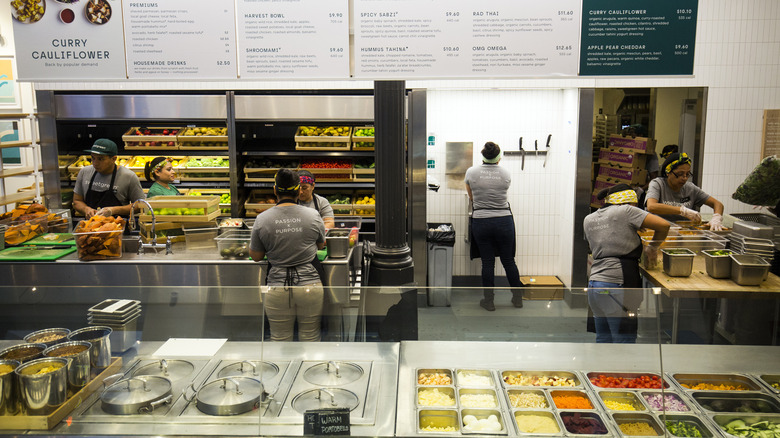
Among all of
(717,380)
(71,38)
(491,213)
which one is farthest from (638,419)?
(491,213)

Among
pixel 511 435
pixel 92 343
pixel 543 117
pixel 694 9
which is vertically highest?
pixel 694 9

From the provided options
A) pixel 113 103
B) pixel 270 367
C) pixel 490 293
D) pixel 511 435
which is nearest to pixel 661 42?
pixel 490 293

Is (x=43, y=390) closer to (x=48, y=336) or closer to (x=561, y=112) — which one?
(x=48, y=336)

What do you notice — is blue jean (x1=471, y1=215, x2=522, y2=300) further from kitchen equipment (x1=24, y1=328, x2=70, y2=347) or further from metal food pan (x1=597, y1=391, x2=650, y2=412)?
kitchen equipment (x1=24, y1=328, x2=70, y2=347)

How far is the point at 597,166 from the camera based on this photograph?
7.77 metres

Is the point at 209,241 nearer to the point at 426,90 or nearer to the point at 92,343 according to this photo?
the point at 92,343

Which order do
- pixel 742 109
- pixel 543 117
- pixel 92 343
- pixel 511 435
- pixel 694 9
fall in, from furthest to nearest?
pixel 543 117 < pixel 742 109 < pixel 694 9 < pixel 92 343 < pixel 511 435

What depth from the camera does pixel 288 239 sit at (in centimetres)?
423

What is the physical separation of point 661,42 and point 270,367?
9.69 feet

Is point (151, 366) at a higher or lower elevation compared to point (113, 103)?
lower

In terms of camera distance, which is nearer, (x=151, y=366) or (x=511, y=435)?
(x=511, y=435)

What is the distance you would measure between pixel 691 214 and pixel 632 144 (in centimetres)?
220

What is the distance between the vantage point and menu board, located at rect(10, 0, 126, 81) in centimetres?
373

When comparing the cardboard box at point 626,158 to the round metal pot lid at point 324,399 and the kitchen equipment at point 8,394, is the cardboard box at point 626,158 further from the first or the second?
the kitchen equipment at point 8,394
